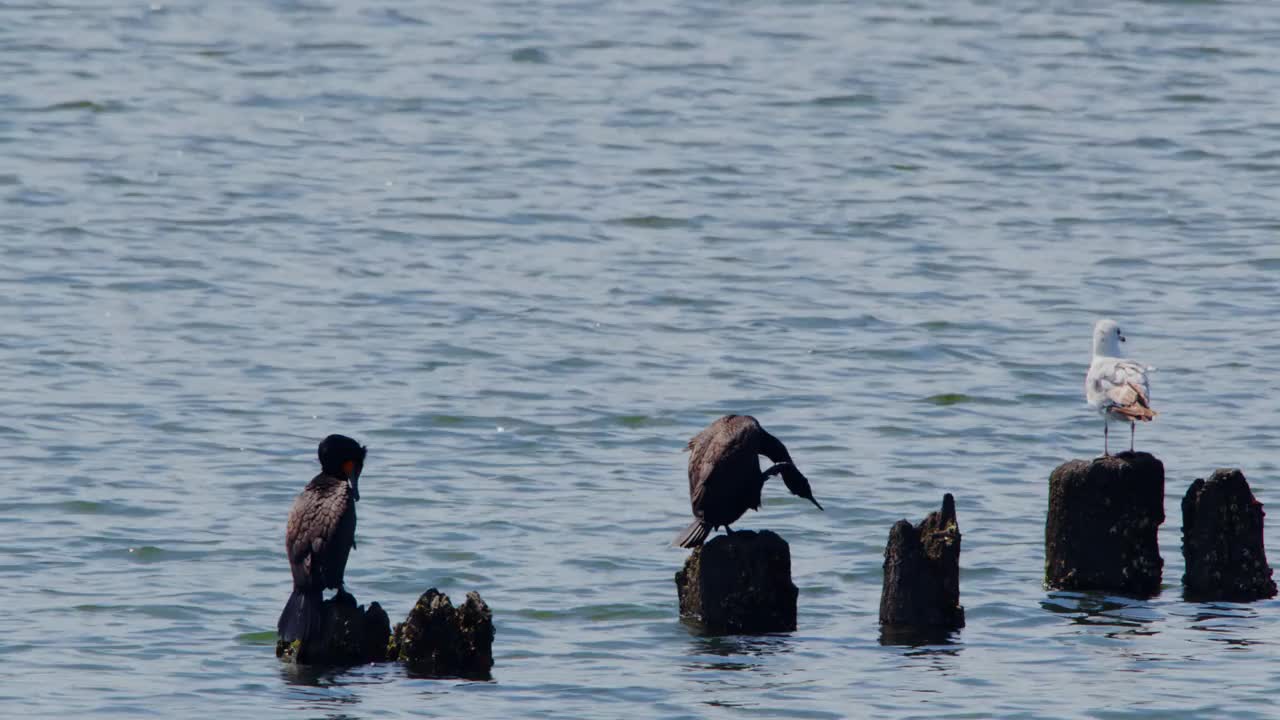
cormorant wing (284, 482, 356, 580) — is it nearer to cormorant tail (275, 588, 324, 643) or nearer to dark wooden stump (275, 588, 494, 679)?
cormorant tail (275, 588, 324, 643)

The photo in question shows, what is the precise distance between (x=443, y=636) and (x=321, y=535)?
0.76 metres

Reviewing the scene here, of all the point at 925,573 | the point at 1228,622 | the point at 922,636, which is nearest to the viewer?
the point at 925,573

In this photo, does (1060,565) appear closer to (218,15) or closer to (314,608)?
(314,608)

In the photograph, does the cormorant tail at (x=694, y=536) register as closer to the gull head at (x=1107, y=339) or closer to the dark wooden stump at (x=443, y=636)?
the dark wooden stump at (x=443, y=636)

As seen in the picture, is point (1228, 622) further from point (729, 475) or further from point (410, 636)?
point (410, 636)

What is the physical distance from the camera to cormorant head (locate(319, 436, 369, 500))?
1154 cm

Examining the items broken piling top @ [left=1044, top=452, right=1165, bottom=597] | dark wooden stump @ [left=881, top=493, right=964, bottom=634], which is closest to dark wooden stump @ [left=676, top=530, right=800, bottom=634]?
dark wooden stump @ [left=881, top=493, right=964, bottom=634]

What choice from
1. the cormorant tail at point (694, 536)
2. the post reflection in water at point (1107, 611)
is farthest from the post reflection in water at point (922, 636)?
the cormorant tail at point (694, 536)

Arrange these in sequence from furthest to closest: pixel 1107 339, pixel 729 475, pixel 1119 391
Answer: pixel 1107 339 → pixel 1119 391 → pixel 729 475

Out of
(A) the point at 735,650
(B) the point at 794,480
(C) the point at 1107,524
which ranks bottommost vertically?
(A) the point at 735,650

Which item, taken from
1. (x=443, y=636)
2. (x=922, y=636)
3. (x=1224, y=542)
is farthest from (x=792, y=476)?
(x=1224, y=542)

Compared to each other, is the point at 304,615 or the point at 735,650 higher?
the point at 304,615

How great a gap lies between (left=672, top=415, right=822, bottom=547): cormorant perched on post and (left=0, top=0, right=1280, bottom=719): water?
2.33 feet

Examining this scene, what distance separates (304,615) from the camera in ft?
37.4
